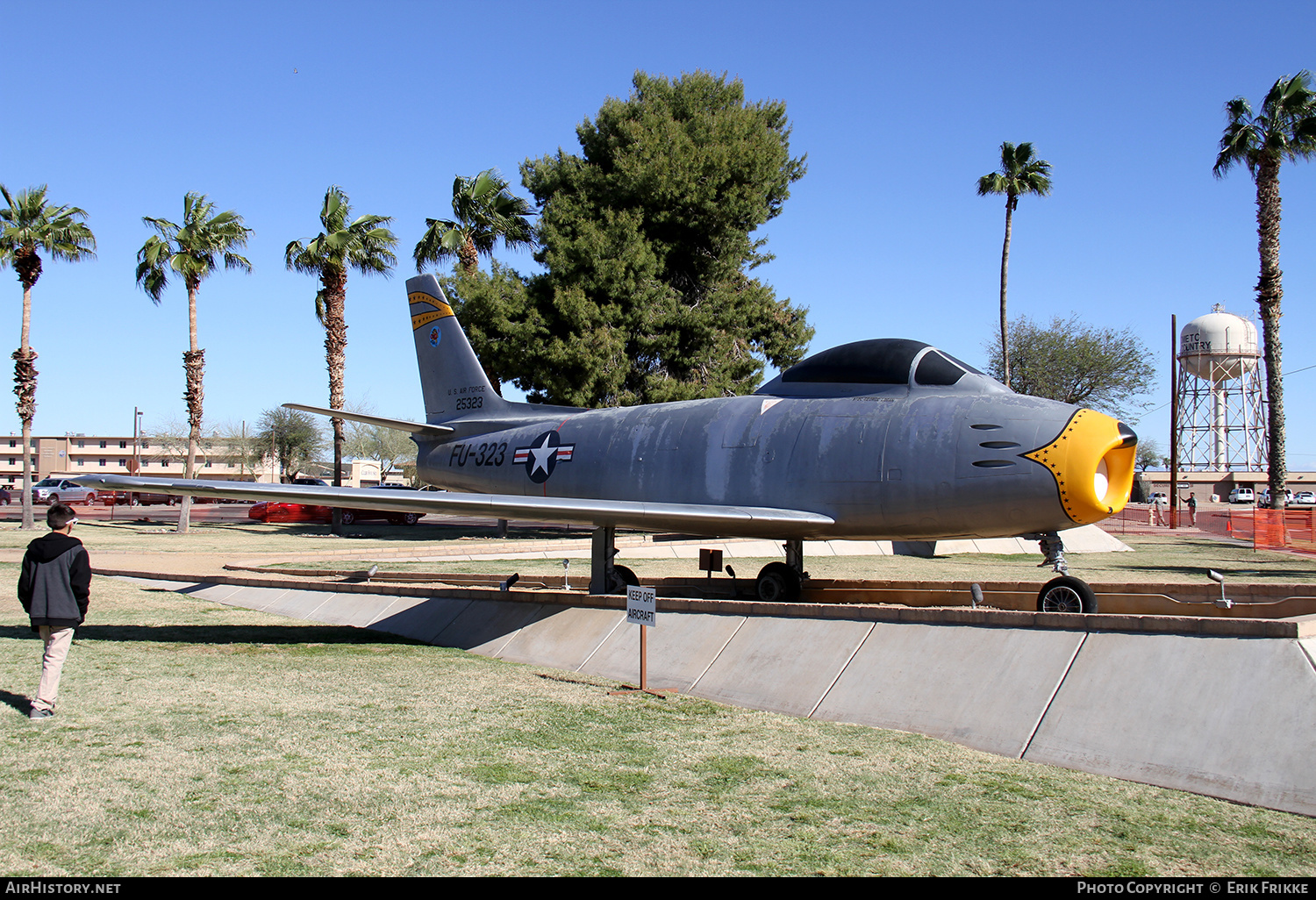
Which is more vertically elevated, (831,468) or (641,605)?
(831,468)

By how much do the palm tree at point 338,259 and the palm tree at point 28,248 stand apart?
25.4ft

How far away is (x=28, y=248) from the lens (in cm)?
3262

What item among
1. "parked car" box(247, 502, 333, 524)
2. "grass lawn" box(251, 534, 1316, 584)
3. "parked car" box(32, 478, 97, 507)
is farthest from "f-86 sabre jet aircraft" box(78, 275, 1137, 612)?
"parked car" box(32, 478, 97, 507)

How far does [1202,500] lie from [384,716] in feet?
317

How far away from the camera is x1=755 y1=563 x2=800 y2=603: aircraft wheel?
39.0ft

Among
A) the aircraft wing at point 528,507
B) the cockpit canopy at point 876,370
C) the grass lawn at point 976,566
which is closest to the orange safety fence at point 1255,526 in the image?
the grass lawn at point 976,566

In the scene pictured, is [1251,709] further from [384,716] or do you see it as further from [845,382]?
[384,716]

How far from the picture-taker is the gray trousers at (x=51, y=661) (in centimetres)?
730

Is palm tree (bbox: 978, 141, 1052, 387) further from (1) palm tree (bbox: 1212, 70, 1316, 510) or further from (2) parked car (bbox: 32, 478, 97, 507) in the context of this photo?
(2) parked car (bbox: 32, 478, 97, 507)

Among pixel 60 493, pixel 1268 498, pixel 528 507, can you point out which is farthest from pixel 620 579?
pixel 60 493

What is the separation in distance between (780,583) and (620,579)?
7.55 feet

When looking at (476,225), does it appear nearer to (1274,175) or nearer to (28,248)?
(28,248)

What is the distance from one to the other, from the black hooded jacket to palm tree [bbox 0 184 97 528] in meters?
30.0

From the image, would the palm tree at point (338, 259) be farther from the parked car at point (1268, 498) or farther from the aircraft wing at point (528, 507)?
the parked car at point (1268, 498)
